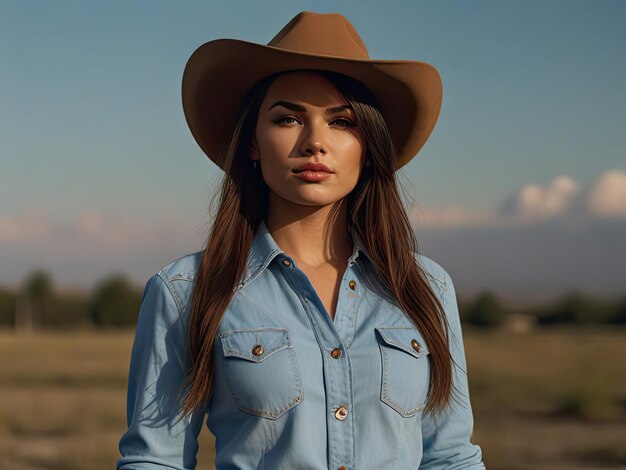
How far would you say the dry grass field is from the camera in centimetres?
1814

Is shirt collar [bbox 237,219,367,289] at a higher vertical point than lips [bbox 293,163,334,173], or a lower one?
lower

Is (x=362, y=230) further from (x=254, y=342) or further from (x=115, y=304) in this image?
(x=115, y=304)

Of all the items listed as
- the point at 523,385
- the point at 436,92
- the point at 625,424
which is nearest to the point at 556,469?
the point at 625,424

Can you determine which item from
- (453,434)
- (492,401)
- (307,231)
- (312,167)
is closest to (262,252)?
(307,231)

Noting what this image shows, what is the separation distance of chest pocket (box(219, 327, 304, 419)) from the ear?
1.83 ft

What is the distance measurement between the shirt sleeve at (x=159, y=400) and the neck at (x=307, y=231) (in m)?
0.41

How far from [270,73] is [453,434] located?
4.08 ft

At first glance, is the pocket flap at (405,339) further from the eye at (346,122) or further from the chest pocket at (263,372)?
the eye at (346,122)

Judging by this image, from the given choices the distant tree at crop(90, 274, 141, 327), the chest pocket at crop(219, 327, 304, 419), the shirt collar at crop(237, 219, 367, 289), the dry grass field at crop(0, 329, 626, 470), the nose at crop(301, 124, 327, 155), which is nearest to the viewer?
the chest pocket at crop(219, 327, 304, 419)

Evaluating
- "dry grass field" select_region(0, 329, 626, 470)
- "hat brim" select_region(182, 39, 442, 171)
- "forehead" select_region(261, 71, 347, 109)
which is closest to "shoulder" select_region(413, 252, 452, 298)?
"hat brim" select_region(182, 39, 442, 171)

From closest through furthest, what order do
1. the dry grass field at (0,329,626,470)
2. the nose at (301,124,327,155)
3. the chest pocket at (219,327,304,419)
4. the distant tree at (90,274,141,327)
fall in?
the chest pocket at (219,327,304,419)
the nose at (301,124,327,155)
the dry grass field at (0,329,626,470)
the distant tree at (90,274,141,327)

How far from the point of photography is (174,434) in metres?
2.60

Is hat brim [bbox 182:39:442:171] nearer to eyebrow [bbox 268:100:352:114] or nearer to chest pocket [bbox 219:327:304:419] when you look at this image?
eyebrow [bbox 268:100:352:114]

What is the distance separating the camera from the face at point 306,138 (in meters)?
2.66
